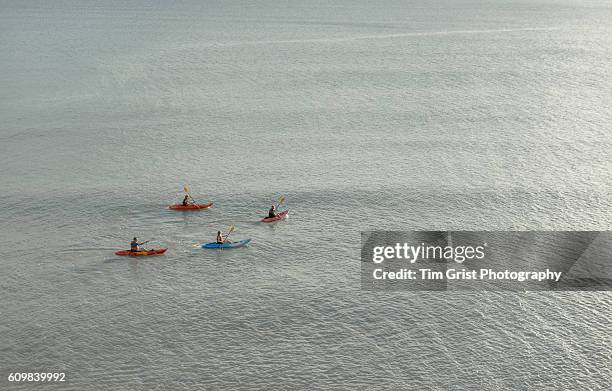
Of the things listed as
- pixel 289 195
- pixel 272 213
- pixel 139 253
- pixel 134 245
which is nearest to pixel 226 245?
pixel 272 213

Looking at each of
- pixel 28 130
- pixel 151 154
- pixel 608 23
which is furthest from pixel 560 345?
pixel 608 23

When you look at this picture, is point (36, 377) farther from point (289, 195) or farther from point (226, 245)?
point (289, 195)

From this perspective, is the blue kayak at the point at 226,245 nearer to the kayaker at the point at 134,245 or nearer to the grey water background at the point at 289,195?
the grey water background at the point at 289,195

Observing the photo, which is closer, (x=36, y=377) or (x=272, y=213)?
(x=36, y=377)

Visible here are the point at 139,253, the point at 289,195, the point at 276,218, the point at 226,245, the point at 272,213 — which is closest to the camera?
the point at 139,253

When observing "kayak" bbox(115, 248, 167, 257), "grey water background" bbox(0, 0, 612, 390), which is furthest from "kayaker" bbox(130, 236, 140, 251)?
"grey water background" bbox(0, 0, 612, 390)

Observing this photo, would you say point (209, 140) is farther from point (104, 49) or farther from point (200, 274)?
point (104, 49)

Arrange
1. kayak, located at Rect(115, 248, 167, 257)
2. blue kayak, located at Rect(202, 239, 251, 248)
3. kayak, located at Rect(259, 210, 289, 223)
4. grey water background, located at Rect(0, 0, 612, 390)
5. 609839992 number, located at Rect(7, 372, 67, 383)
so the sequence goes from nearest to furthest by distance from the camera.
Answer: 609839992 number, located at Rect(7, 372, 67, 383)
grey water background, located at Rect(0, 0, 612, 390)
kayak, located at Rect(115, 248, 167, 257)
blue kayak, located at Rect(202, 239, 251, 248)
kayak, located at Rect(259, 210, 289, 223)

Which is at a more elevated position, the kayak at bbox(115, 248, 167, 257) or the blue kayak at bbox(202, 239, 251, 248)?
the blue kayak at bbox(202, 239, 251, 248)

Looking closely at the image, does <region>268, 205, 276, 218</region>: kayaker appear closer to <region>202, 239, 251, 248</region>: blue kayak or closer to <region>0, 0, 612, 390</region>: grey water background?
<region>0, 0, 612, 390</region>: grey water background
